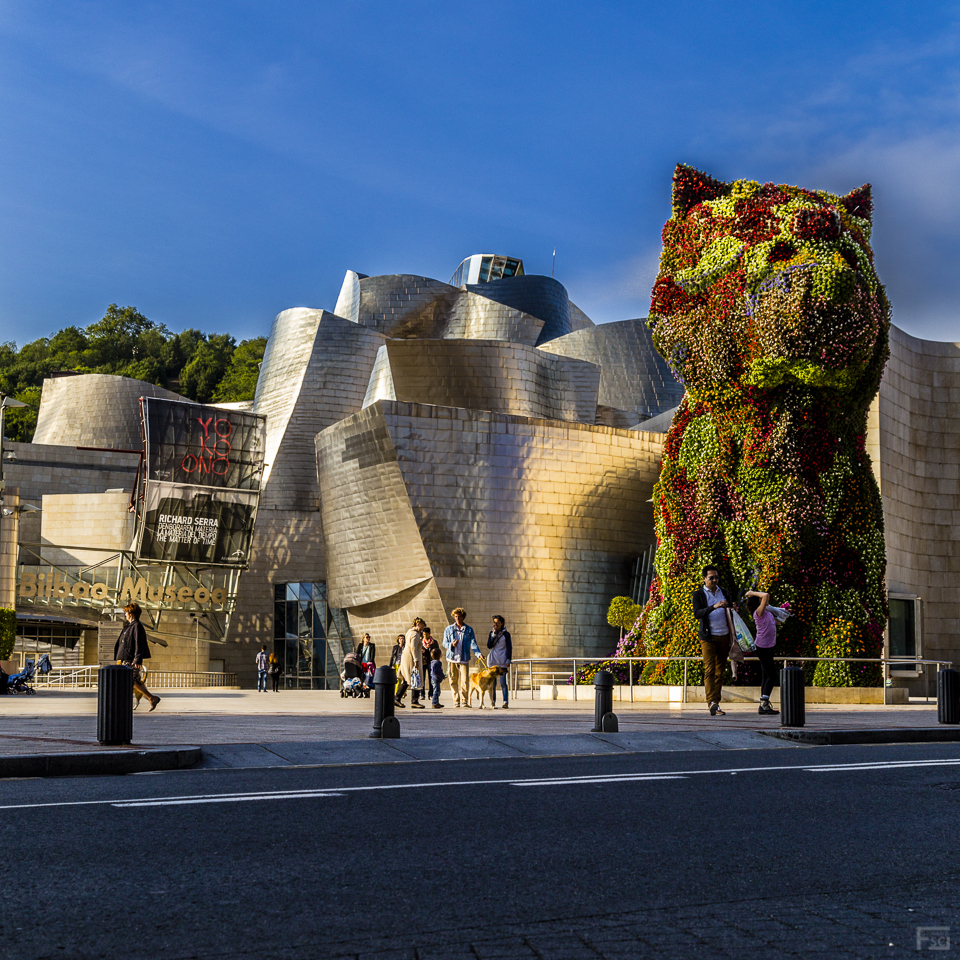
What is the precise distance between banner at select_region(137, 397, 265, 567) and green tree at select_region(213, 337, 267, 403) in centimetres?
4974

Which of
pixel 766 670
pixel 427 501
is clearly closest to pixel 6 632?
pixel 427 501

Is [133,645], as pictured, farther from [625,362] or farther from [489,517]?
[625,362]

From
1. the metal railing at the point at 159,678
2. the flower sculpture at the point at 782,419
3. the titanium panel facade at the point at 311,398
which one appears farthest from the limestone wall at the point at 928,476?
the metal railing at the point at 159,678

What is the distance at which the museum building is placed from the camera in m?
29.0

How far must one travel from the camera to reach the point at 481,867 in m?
4.55

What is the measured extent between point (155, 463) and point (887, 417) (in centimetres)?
2873

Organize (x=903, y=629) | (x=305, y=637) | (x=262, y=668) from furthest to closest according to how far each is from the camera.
Result: (x=305, y=637) → (x=262, y=668) → (x=903, y=629)

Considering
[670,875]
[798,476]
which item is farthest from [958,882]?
[798,476]

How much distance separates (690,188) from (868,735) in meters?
15.6

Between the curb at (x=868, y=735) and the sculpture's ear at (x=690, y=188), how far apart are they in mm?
14829

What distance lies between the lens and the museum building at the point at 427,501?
28969 millimetres

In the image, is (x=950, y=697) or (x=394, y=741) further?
(x=950, y=697)

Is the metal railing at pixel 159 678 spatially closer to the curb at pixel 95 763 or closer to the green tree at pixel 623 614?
the green tree at pixel 623 614

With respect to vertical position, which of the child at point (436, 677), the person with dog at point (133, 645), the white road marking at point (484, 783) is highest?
the person with dog at point (133, 645)
